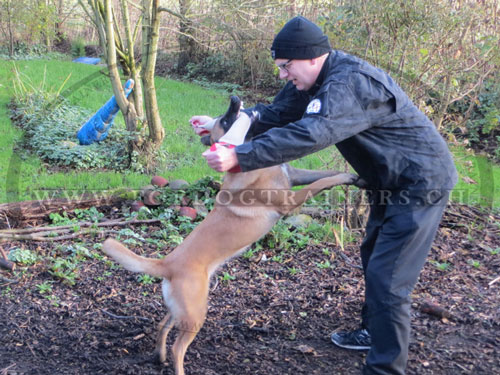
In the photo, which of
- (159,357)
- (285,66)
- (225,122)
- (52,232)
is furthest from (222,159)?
(52,232)

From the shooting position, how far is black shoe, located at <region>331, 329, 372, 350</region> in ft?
11.6

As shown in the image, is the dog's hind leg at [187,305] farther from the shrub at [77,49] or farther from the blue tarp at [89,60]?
the shrub at [77,49]

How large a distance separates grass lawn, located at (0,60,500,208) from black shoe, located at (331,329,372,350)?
2353 mm

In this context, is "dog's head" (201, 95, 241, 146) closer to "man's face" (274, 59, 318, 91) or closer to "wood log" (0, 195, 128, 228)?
"man's face" (274, 59, 318, 91)

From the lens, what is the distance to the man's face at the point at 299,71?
9.09 ft

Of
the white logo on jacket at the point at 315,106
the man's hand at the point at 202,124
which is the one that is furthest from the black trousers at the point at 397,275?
the man's hand at the point at 202,124

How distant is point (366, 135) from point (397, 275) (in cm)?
81

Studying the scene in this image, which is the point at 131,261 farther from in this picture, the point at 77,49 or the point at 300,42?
the point at 77,49

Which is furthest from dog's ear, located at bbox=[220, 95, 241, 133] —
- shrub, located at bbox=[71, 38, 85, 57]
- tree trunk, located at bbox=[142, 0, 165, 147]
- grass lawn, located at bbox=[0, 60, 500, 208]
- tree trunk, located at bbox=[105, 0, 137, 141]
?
shrub, located at bbox=[71, 38, 85, 57]

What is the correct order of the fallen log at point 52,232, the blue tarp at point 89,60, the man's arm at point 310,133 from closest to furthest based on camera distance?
the man's arm at point 310,133 → the fallen log at point 52,232 → the blue tarp at point 89,60

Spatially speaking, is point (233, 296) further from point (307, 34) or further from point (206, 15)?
point (206, 15)

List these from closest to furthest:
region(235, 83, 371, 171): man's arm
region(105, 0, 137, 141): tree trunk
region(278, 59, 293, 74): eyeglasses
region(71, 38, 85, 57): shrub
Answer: region(235, 83, 371, 171): man's arm
region(278, 59, 293, 74): eyeglasses
region(105, 0, 137, 141): tree trunk
region(71, 38, 85, 57): shrub

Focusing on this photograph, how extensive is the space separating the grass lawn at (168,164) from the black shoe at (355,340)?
2.35m

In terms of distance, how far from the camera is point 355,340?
11.6 feet
